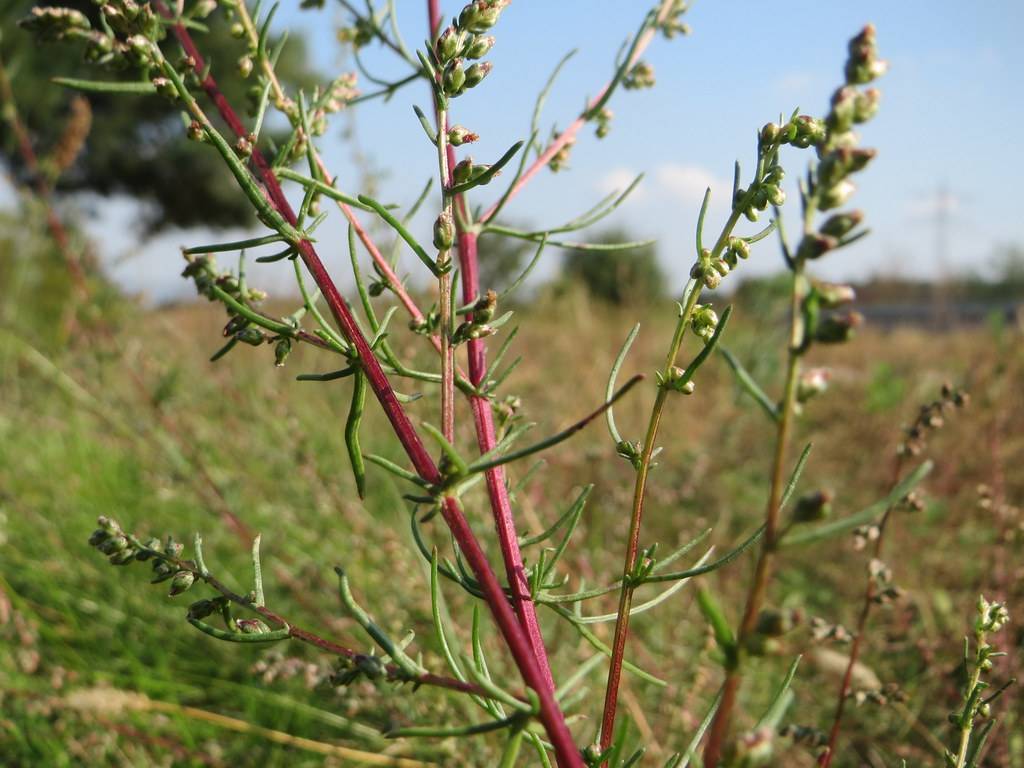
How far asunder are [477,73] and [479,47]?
0.03 metres

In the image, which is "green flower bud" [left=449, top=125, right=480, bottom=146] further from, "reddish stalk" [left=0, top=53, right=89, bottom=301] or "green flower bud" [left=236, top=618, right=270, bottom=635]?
"reddish stalk" [left=0, top=53, right=89, bottom=301]

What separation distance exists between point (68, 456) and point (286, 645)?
181 cm

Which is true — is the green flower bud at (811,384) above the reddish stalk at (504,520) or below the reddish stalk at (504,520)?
above

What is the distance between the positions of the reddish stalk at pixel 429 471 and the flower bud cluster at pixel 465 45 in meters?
0.19

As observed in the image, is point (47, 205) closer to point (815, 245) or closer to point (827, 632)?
point (827, 632)

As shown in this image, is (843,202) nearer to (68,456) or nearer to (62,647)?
(62,647)

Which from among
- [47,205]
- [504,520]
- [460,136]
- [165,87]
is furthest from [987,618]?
[47,205]

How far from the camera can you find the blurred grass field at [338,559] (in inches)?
69.9

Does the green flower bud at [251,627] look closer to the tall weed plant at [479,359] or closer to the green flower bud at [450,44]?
the tall weed plant at [479,359]

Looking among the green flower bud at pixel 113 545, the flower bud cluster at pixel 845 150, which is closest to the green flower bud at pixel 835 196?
the flower bud cluster at pixel 845 150

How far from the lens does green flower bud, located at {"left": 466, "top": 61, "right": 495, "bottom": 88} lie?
2.51 feet

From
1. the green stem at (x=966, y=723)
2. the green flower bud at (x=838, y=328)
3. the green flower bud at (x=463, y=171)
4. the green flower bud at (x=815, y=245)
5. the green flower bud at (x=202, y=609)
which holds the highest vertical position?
the green flower bud at (x=463, y=171)

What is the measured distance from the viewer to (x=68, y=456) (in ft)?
10.9

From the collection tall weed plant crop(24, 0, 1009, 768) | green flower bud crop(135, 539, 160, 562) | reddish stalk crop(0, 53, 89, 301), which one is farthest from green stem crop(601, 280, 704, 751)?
reddish stalk crop(0, 53, 89, 301)
